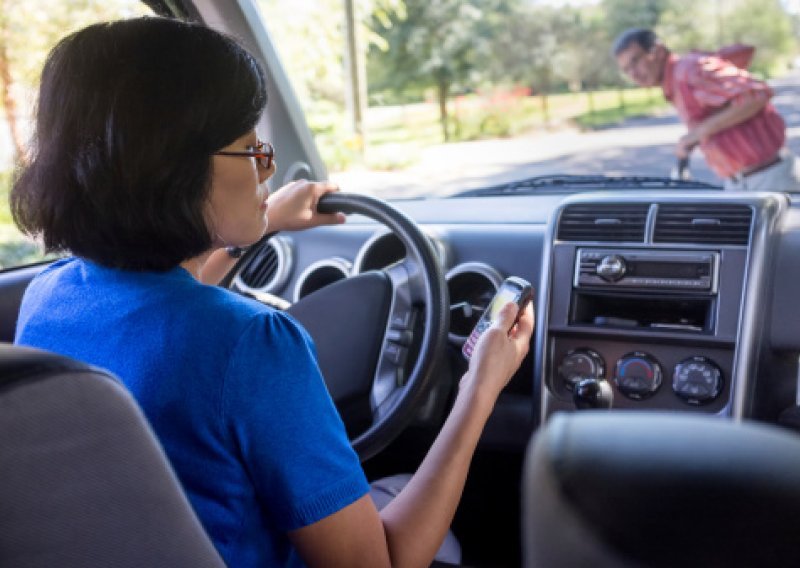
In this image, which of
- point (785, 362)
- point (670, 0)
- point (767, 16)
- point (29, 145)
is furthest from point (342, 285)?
point (670, 0)

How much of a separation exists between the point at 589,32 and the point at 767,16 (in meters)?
1.12

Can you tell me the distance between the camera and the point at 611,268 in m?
2.60

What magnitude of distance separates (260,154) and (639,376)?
1.37 meters

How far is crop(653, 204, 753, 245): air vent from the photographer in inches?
97.3

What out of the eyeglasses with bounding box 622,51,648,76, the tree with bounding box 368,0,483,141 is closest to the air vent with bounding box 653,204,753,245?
the eyeglasses with bounding box 622,51,648,76

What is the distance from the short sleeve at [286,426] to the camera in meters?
1.29

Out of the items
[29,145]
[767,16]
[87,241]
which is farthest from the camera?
[767,16]

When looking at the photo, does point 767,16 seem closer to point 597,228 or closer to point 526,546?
point 597,228

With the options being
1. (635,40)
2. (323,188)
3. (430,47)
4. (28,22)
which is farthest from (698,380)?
(430,47)

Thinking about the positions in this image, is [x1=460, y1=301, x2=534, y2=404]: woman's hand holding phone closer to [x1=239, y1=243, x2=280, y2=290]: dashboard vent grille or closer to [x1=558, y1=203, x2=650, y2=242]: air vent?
[x1=558, y1=203, x2=650, y2=242]: air vent

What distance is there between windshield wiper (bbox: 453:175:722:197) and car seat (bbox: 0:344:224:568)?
94.6 inches

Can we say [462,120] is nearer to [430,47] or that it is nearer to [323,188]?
[430,47]

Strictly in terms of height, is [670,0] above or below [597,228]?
above

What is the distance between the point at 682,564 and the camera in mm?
572
